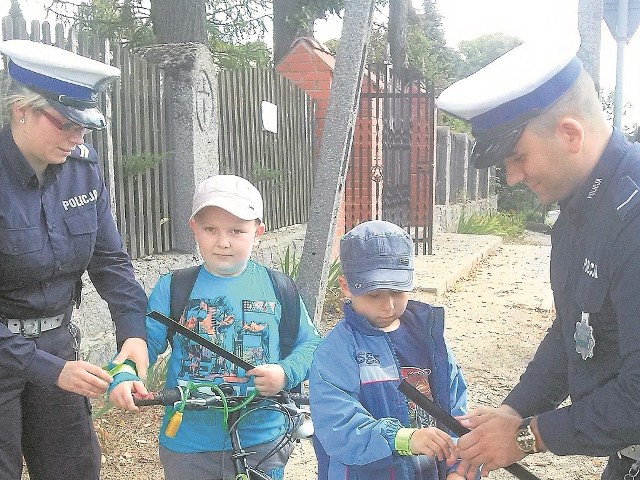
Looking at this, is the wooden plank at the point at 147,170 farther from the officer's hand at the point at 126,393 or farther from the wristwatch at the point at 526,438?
the wristwatch at the point at 526,438

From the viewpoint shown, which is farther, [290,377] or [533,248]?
[533,248]

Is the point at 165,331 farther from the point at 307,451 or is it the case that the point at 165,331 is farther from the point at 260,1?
the point at 260,1

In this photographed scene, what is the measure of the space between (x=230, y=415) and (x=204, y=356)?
0.26 meters

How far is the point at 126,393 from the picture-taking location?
226cm

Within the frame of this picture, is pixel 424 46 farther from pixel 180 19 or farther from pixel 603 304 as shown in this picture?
pixel 603 304

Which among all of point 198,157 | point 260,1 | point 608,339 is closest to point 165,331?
point 608,339

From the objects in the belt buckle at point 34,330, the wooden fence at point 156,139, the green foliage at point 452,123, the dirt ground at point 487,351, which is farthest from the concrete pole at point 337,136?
the green foliage at point 452,123

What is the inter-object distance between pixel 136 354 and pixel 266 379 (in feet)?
1.45

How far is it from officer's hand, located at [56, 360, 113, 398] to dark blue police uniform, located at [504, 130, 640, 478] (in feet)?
4.05

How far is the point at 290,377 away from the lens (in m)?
2.45

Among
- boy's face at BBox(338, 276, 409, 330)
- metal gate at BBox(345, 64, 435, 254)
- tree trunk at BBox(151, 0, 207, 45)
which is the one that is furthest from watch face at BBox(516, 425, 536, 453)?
tree trunk at BBox(151, 0, 207, 45)

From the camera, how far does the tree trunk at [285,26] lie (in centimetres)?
1371

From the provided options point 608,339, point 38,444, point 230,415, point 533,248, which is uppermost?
point 608,339

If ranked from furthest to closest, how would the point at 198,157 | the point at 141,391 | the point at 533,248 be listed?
the point at 533,248 < the point at 198,157 < the point at 141,391
